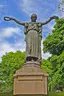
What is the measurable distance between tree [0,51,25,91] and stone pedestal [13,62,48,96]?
4031 cm

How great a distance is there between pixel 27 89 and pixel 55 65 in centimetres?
1700

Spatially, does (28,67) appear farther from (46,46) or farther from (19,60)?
(19,60)

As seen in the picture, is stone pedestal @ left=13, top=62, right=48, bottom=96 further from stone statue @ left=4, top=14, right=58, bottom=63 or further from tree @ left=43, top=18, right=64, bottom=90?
tree @ left=43, top=18, right=64, bottom=90

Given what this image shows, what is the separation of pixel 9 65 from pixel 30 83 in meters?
43.7

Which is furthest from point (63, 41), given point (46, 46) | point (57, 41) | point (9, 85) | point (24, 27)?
point (9, 85)

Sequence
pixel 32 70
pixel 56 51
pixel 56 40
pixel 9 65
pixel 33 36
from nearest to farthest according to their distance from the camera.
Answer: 1. pixel 32 70
2. pixel 33 36
3. pixel 56 40
4. pixel 56 51
5. pixel 9 65

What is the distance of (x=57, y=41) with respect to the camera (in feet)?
97.9

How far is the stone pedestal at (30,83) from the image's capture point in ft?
42.3

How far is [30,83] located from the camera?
13.0 m

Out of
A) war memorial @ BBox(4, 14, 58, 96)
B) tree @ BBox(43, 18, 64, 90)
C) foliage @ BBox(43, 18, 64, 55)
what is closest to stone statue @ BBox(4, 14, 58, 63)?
war memorial @ BBox(4, 14, 58, 96)

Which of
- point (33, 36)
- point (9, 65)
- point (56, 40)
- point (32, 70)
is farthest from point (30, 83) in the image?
point (9, 65)

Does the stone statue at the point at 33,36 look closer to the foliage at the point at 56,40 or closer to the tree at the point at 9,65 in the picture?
the foliage at the point at 56,40

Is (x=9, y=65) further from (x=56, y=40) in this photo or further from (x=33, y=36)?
(x=33, y=36)

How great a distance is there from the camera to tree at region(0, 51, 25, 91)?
5469 cm
